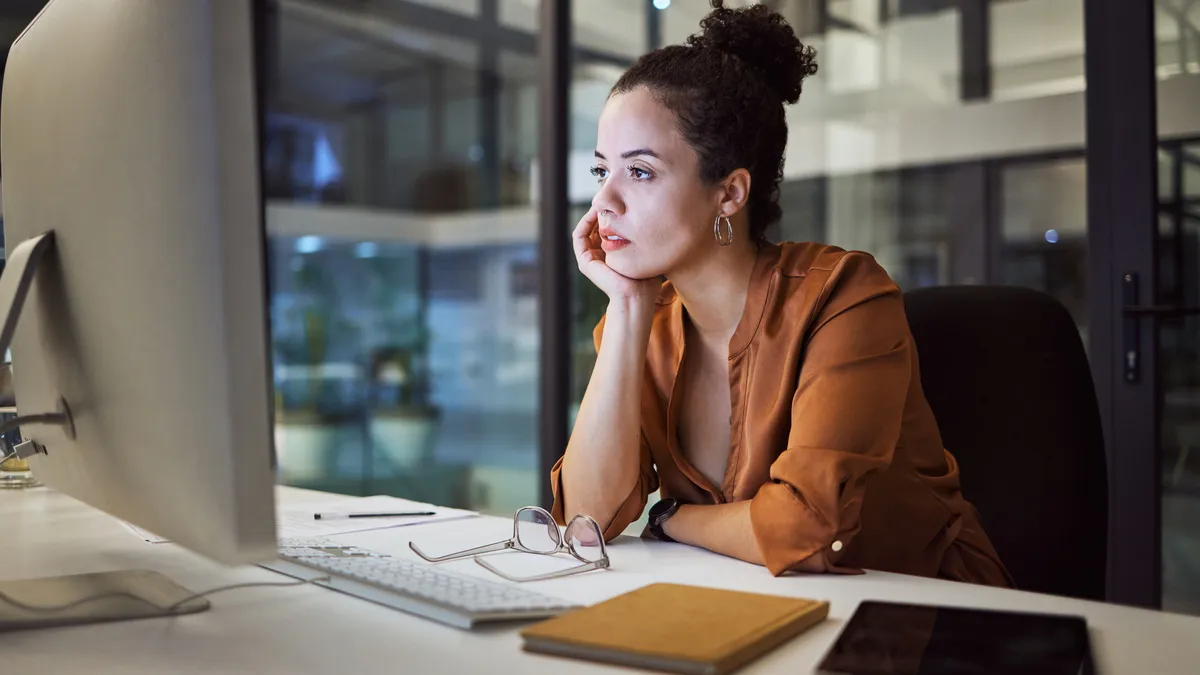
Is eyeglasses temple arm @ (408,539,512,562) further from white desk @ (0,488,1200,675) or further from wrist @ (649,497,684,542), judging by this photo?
wrist @ (649,497,684,542)

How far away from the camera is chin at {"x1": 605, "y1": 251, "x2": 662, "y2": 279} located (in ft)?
5.18

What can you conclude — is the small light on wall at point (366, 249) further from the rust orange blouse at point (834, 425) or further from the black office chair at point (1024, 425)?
the black office chair at point (1024, 425)

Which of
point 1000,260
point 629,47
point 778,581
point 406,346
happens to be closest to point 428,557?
point 778,581

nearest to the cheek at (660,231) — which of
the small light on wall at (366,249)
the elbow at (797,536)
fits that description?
the elbow at (797,536)

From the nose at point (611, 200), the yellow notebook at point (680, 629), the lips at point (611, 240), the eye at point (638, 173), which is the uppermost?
the eye at point (638, 173)

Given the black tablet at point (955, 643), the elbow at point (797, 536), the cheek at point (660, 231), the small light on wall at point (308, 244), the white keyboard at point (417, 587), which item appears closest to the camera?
the black tablet at point (955, 643)

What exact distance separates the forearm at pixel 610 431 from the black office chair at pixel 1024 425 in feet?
1.62

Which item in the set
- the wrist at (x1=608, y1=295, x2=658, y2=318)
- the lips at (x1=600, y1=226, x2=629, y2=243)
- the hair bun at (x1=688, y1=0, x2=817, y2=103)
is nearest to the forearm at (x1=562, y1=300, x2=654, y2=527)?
the wrist at (x1=608, y1=295, x2=658, y2=318)

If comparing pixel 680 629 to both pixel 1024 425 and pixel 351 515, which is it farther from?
pixel 1024 425

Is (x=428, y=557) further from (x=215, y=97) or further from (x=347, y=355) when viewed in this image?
(x=347, y=355)

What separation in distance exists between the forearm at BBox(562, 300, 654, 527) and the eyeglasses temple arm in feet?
0.81

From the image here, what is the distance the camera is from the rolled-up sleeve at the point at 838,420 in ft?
3.73

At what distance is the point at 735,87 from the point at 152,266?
1.02 m

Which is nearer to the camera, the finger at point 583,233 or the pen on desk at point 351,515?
the pen on desk at point 351,515
